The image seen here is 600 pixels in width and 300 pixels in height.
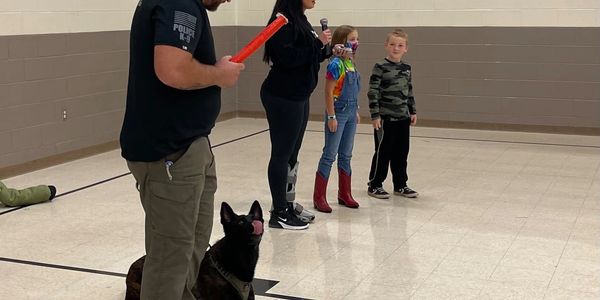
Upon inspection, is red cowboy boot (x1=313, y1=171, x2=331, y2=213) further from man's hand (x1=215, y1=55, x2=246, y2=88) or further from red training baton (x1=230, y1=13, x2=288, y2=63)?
man's hand (x1=215, y1=55, x2=246, y2=88)

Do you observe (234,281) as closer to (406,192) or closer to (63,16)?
(406,192)

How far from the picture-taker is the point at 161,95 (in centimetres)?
236

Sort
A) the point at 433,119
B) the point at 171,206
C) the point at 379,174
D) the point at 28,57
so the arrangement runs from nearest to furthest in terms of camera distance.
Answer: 1. the point at 171,206
2. the point at 379,174
3. the point at 28,57
4. the point at 433,119

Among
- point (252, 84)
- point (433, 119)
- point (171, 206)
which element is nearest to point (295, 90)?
point (171, 206)

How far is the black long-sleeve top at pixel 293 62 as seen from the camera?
4.25 m

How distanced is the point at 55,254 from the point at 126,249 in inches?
14.4

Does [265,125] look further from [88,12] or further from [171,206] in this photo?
A: [171,206]

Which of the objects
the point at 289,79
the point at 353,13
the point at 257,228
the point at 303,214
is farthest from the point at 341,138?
the point at 353,13

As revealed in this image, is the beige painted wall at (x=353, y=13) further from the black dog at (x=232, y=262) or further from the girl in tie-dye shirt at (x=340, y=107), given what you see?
the black dog at (x=232, y=262)

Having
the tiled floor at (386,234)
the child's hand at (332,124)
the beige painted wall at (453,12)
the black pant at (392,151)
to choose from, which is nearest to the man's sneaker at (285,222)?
the tiled floor at (386,234)

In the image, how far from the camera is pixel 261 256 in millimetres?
4090

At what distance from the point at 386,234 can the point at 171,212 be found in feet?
7.60

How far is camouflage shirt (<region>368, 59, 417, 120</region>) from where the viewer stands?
5.25 metres

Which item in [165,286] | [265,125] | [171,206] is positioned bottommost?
[265,125]
